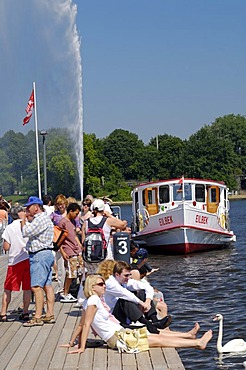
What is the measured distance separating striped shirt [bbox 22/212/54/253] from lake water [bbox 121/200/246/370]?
2914 mm

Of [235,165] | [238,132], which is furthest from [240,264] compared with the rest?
[238,132]

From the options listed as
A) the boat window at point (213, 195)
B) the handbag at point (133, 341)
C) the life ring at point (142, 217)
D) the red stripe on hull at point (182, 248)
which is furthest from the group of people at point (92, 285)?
the boat window at point (213, 195)

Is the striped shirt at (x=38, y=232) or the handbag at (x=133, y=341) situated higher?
the striped shirt at (x=38, y=232)

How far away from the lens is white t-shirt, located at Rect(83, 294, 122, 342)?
8766 millimetres

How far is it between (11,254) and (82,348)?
2346 mm

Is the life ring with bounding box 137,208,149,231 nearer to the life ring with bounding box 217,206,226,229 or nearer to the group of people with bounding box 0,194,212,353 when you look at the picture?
the life ring with bounding box 217,206,226,229

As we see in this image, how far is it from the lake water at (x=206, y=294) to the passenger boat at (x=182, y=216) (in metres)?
0.64

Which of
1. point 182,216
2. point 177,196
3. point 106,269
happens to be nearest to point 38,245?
point 106,269

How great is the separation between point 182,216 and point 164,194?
261 centimetres

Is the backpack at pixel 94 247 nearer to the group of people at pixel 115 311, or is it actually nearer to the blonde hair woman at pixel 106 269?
the group of people at pixel 115 311

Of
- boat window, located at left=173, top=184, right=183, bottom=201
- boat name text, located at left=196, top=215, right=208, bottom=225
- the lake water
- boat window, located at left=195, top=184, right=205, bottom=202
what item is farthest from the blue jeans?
boat window, located at left=195, top=184, right=205, bottom=202

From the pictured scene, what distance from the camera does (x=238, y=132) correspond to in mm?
148625

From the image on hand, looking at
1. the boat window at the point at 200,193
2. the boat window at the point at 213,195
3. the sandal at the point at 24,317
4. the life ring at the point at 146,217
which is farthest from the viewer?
the boat window at the point at 213,195

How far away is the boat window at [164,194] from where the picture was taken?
31.9 metres
